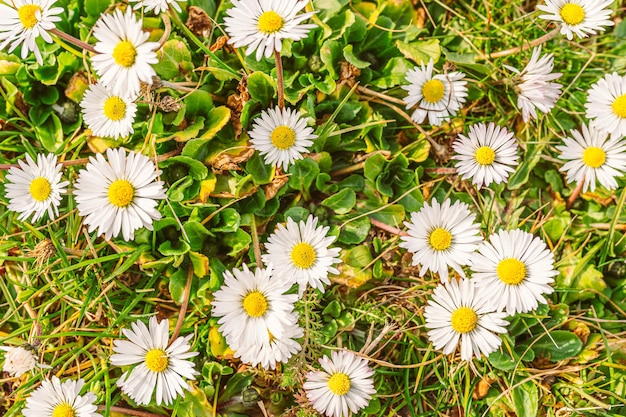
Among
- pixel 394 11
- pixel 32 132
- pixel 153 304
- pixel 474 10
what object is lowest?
pixel 153 304

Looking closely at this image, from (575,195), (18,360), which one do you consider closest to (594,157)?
(575,195)

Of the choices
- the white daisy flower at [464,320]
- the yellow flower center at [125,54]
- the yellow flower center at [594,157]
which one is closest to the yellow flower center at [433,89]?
the yellow flower center at [594,157]

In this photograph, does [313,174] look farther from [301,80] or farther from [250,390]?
[250,390]

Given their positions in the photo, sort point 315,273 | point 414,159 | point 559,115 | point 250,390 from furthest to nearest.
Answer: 1. point 559,115
2. point 414,159
3. point 250,390
4. point 315,273

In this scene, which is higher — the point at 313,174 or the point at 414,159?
the point at 414,159

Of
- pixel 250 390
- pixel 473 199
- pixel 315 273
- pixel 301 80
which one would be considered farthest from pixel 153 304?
pixel 473 199

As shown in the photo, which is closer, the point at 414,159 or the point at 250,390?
the point at 250,390
